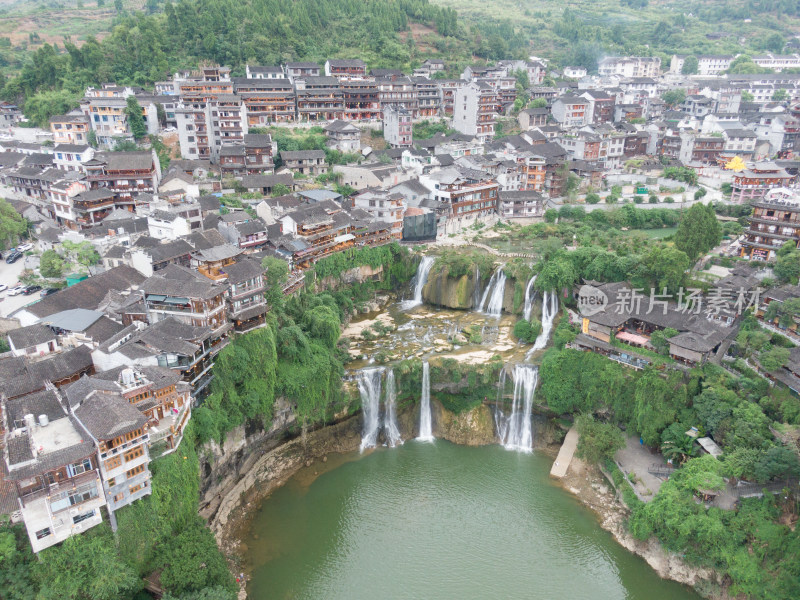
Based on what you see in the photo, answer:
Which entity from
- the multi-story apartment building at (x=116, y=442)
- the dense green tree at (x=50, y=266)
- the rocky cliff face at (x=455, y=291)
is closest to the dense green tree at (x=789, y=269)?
the rocky cliff face at (x=455, y=291)

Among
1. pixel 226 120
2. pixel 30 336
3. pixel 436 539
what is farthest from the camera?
pixel 226 120

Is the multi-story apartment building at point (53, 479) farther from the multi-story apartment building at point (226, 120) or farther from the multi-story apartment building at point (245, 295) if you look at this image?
the multi-story apartment building at point (226, 120)

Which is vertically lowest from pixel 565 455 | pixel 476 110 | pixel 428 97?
pixel 565 455

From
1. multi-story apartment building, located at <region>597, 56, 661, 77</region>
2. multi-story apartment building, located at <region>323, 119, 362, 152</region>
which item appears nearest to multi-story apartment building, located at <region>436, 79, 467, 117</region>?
multi-story apartment building, located at <region>323, 119, 362, 152</region>

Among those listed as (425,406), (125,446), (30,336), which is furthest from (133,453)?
(425,406)

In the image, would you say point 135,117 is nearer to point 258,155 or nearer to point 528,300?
point 258,155

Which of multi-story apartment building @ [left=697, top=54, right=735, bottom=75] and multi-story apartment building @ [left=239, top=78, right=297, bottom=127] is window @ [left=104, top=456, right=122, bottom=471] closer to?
multi-story apartment building @ [left=239, top=78, right=297, bottom=127]
